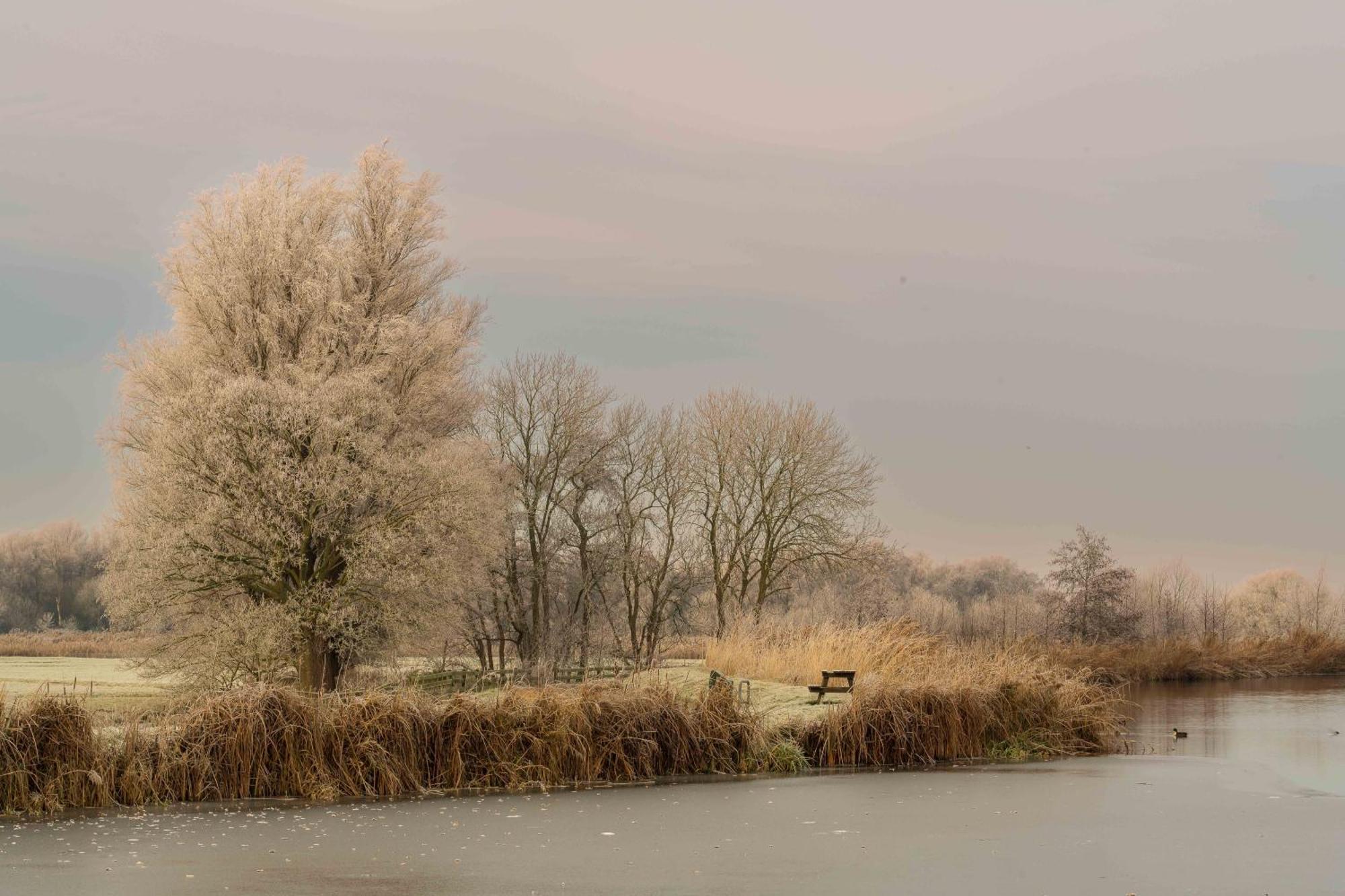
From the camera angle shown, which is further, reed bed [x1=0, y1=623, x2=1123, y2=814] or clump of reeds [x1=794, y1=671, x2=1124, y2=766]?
clump of reeds [x1=794, y1=671, x2=1124, y2=766]

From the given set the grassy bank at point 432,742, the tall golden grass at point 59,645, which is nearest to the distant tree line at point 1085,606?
the grassy bank at point 432,742

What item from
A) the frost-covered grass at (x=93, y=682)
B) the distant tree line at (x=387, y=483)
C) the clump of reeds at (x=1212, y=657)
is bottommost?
the clump of reeds at (x=1212, y=657)

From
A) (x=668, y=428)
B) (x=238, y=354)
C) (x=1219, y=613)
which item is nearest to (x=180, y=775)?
(x=238, y=354)

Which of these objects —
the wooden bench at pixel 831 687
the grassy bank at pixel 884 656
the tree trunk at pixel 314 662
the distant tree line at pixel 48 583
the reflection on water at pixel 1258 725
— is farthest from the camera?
the distant tree line at pixel 48 583

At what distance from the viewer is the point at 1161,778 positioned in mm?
18656

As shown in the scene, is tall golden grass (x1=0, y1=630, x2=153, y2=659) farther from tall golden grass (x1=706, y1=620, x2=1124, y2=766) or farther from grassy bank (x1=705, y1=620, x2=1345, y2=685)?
tall golden grass (x1=706, y1=620, x2=1124, y2=766)

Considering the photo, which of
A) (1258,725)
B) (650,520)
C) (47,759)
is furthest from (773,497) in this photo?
(47,759)

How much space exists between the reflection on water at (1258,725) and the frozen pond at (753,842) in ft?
11.1

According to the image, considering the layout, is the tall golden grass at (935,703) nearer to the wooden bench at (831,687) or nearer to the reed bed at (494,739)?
the reed bed at (494,739)

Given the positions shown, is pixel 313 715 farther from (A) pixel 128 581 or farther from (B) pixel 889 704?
(A) pixel 128 581

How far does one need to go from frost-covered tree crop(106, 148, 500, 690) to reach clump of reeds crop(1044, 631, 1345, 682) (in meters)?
25.1

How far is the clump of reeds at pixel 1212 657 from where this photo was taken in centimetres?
4906

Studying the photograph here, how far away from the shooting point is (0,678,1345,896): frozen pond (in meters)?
10.9

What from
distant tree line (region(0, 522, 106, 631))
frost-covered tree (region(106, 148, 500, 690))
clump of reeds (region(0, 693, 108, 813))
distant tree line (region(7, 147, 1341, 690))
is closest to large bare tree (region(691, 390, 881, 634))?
distant tree line (region(7, 147, 1341, 690))
